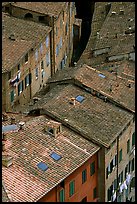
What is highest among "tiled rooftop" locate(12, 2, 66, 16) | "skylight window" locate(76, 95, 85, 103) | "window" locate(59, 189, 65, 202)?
"tiled rooftop" locate(12, 2, 66, 16)

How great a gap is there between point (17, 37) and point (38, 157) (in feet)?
80.0

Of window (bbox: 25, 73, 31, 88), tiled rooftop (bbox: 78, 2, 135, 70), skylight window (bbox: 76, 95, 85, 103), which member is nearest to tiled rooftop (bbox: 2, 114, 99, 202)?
skylight window (bbox: 76, 95, 85, 103)

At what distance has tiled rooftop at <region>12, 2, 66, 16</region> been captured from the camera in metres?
100

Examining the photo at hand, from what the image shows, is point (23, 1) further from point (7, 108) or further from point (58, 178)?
point (58, 178)

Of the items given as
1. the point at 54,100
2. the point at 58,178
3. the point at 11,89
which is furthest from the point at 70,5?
the point at 58,178

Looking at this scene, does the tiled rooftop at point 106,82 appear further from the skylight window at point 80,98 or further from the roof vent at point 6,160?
the roof vent at point 6,160

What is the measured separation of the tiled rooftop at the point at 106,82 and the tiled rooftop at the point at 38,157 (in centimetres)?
755

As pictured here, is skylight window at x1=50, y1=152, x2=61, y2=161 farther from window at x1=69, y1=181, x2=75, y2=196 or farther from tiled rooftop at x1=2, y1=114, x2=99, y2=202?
window at x1=69, y1=181, x2=75, y2=196

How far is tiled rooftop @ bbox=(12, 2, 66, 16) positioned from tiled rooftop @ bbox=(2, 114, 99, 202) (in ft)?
85.0

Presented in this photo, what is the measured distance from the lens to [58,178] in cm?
7000

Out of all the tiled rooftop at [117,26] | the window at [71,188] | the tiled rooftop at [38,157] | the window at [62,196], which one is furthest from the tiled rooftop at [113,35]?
the window at [62,196]

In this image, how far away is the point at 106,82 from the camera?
3329 inches

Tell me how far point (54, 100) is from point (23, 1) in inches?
1039

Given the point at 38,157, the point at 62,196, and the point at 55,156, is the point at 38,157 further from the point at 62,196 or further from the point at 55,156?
the point at 62,196
